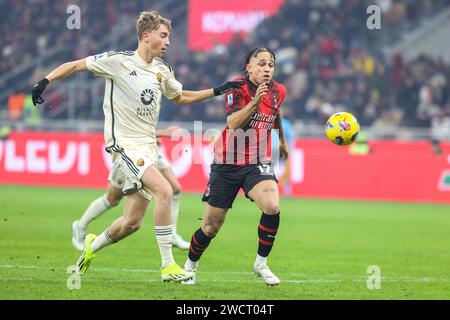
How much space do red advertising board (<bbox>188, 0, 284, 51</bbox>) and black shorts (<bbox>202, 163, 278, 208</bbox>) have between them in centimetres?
2184

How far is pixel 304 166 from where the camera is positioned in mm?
20891

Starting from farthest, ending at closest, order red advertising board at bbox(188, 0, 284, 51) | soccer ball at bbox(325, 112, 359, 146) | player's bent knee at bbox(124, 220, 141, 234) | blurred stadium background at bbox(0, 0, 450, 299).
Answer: red advertising board at bbox(188, 0, 284, 51), blurred stadium background at bbox(0, 0, 450, 299), soccer ball at bbox(325, 112, 359, 146), player's bent knee at bbox(124, 220, 141, 234)

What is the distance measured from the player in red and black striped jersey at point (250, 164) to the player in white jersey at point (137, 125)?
23cm

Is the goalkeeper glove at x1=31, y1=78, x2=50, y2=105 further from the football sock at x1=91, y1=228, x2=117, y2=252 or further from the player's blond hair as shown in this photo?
the football sock at x1=91, y1=228, x2=117, y2=252

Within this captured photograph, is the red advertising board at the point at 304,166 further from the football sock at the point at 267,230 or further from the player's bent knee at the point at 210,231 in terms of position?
the football sock at the point at 267,230

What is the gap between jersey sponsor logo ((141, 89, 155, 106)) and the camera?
337 inches

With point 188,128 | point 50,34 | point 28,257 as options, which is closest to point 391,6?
point 188,128

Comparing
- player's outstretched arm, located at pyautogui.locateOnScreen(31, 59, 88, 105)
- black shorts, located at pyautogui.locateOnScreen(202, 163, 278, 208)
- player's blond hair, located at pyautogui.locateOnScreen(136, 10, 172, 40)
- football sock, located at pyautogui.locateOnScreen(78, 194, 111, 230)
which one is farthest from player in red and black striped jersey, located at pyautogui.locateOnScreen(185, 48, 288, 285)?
football sock, located at pyautogui.locateOnScreen(78, 194, 111, 230)

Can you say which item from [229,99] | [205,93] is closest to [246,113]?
[229,99]

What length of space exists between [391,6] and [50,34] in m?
11.1

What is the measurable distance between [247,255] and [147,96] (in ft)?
11.2

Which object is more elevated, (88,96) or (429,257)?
(88,96)
